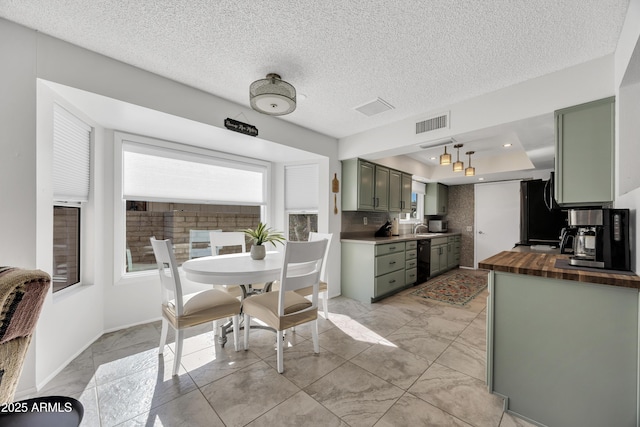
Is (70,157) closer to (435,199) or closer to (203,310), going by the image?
(203,310)

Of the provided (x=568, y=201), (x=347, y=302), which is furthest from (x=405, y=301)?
(x=568, y=201)

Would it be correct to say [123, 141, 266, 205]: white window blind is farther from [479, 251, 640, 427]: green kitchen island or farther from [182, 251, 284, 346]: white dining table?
[479, 251, 640, 427]: green kitchen island

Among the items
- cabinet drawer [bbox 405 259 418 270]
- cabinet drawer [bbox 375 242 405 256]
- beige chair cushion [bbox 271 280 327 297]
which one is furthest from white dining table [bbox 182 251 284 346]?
cabinet drawer [bbox 405 259 418 270]

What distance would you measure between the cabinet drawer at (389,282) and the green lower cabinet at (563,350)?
197cm

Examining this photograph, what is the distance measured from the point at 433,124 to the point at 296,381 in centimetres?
289

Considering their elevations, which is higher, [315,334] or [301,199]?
[301,199]

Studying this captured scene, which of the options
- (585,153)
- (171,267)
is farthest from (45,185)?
(585,153)

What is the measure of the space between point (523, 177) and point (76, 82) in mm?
6720

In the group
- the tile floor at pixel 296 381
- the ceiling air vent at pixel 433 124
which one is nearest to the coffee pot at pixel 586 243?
the tile floor at pixel 296 381

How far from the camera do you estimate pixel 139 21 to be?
1631mm

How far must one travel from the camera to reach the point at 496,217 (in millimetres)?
5664

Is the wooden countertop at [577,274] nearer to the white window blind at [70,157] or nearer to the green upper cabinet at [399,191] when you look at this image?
the green upper cabinet at [399,191]

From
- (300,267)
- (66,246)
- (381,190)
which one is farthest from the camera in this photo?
(381,190)

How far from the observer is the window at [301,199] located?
3.99 meters
